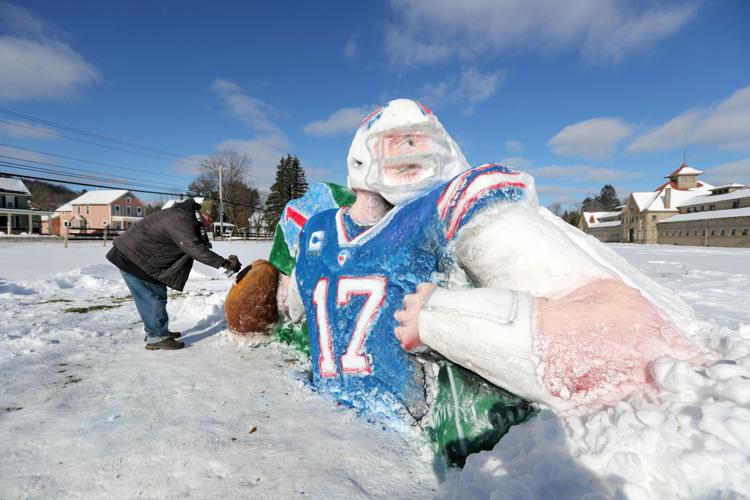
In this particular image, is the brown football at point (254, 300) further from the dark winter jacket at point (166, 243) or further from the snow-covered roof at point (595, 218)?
the snow-covered roof at point (595, 218)

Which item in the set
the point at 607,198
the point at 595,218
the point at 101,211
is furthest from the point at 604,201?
the point at 101,211

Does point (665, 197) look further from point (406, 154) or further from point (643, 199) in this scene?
point (406, 154)

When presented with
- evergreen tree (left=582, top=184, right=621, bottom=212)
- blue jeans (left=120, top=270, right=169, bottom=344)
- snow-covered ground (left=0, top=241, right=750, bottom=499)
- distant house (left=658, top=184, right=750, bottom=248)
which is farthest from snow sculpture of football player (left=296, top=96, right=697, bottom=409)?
evergreen tree (left=582, top=184, right=621, bottom=212)

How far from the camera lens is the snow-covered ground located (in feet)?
2.46

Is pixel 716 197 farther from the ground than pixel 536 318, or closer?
farther from the ground

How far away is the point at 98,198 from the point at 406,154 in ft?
187

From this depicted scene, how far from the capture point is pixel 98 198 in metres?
47.1

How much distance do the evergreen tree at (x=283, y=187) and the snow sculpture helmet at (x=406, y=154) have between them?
137ft

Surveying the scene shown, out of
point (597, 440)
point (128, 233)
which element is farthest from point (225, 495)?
point (128, 233)

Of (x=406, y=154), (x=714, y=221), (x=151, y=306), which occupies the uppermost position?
(x=714, y=221)

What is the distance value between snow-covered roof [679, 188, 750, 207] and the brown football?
134ft

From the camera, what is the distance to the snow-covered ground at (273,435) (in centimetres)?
75

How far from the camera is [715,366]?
0.81 meters

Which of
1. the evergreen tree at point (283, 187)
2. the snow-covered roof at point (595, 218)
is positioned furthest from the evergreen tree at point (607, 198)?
the evergreen tree at point (283, 187)
